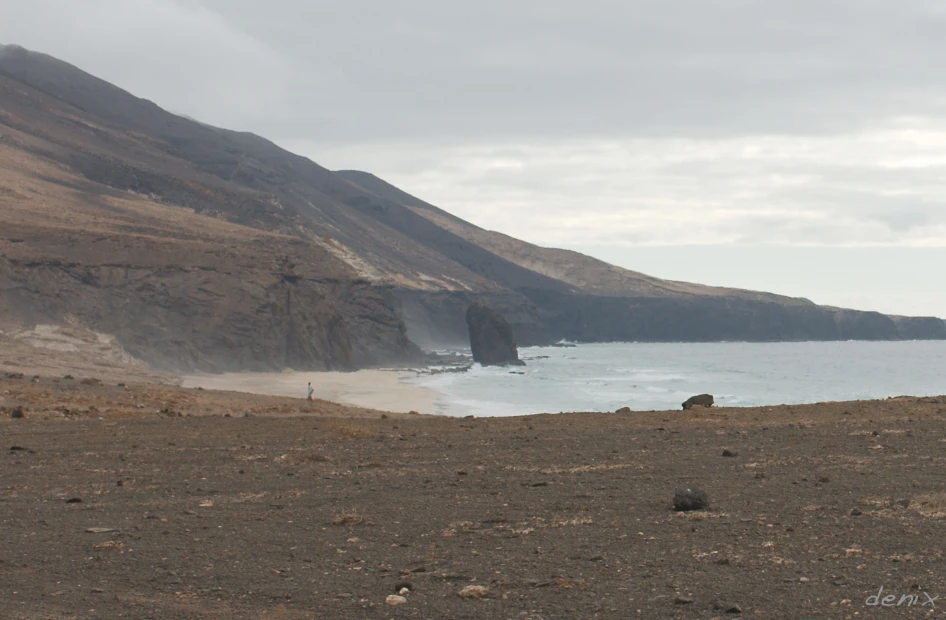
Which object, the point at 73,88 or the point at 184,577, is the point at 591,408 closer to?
the point at 184,577

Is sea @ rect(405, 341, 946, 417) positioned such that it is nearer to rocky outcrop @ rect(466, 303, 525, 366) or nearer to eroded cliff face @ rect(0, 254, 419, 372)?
rocky outcrop @ rect(466, 303, 525, 366)

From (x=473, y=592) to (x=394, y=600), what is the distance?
552 millimetres

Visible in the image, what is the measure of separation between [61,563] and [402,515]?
3229 millimetres

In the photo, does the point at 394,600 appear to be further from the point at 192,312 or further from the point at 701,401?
the point at 192,312

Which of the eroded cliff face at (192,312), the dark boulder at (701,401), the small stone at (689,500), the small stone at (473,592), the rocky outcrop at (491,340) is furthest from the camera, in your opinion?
the rocky outcrop at (491,340)

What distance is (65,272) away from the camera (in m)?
61.1

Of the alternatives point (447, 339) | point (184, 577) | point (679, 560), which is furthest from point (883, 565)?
point (447, 339)

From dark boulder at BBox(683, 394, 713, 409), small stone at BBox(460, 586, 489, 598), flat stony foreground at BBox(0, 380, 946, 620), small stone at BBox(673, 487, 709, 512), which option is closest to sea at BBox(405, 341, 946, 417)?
dark boulder at BBox(683, 394, 713, 409)

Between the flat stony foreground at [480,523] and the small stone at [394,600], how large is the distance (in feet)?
0.16

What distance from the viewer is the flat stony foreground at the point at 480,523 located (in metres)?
6.52

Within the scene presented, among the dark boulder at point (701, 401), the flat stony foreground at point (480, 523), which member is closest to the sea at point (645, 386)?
the dark boulder at point (701, 401)

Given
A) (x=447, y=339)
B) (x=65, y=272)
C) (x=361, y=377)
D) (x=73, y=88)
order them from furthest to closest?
(x=73, y=88) → (x=447, y=339) → (x=361, y=377) → (x=65, y=272)

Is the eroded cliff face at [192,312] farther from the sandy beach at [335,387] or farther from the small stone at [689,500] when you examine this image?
the small stone at [689,500]

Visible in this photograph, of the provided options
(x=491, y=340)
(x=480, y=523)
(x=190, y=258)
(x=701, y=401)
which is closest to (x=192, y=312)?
(x=190, y=258)
